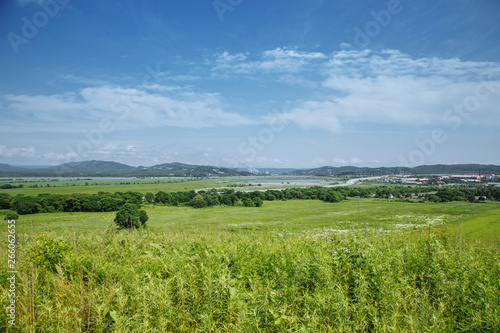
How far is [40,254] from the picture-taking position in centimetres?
697

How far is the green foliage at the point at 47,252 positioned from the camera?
6832 mm

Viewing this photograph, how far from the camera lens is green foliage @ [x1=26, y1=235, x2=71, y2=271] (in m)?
6.83

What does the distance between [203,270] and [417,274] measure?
5220mm

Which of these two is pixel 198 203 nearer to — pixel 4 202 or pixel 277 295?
pixel 4 202

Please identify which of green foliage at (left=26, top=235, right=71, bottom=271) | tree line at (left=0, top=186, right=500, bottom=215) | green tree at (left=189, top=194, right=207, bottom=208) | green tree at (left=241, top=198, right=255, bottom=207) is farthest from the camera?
green tree at (left=241, top=198, right=255, bottom=207)

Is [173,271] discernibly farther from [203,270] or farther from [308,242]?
[308,242]

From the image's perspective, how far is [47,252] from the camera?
22.9ft

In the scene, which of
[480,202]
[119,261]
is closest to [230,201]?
[480,202]

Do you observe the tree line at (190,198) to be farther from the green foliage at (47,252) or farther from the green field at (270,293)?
the green field at (270,293)

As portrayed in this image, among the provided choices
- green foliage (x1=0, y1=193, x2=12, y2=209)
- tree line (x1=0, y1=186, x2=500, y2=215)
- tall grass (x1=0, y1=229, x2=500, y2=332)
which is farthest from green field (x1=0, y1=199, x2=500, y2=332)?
green foliage (x1=0, y1=193, x2=12, y2=209)

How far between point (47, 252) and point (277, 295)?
675cm

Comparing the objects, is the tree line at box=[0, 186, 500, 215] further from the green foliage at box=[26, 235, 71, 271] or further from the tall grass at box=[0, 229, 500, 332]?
the tall grass at box=[0, 229, 500, 332]

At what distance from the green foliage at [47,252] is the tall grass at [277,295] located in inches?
4.7

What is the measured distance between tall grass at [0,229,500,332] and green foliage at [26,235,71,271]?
0.12 metres
